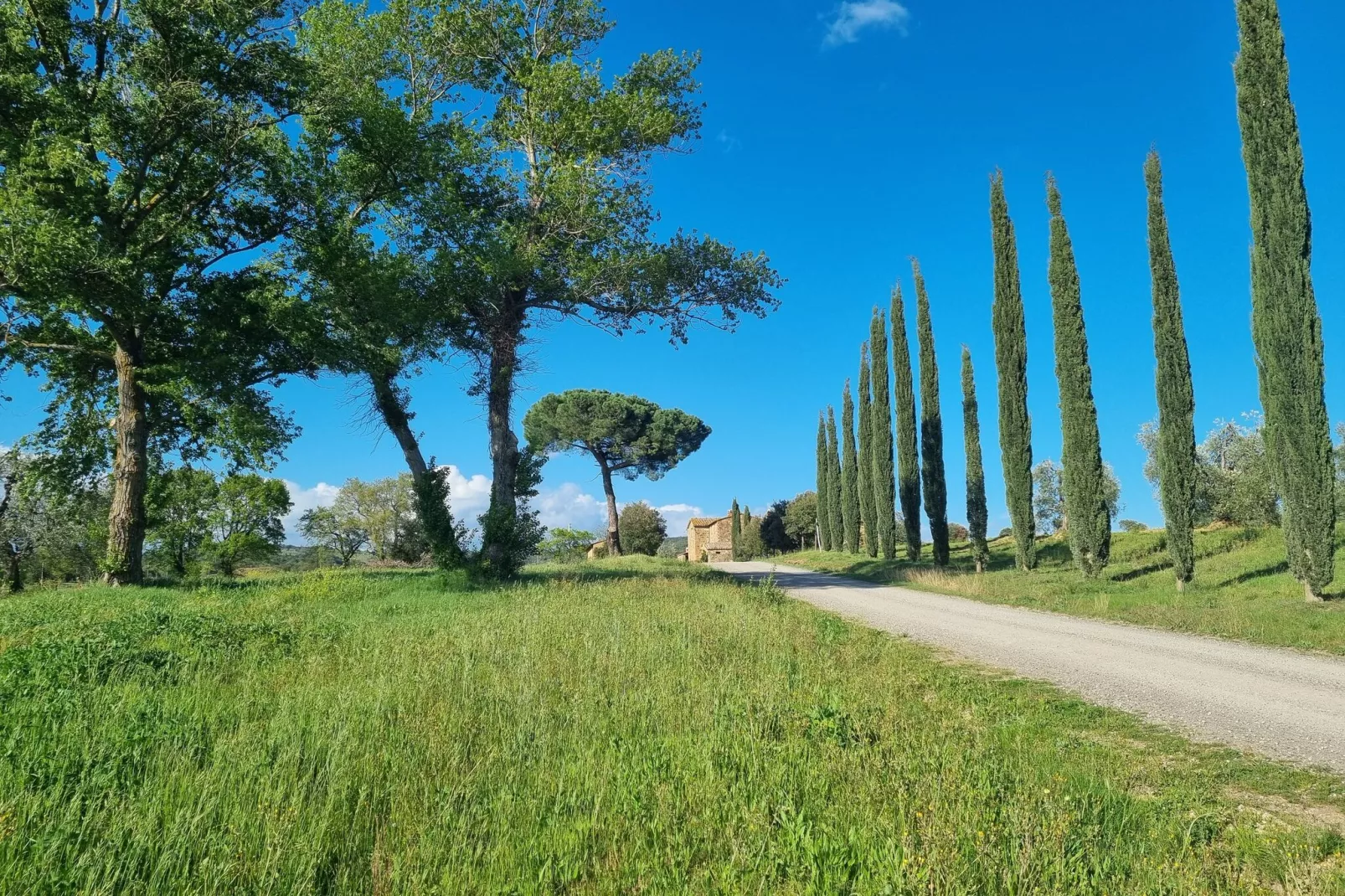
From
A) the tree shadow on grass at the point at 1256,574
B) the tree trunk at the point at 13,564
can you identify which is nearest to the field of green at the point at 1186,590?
the tree shadow on grass at the point at 1256,574

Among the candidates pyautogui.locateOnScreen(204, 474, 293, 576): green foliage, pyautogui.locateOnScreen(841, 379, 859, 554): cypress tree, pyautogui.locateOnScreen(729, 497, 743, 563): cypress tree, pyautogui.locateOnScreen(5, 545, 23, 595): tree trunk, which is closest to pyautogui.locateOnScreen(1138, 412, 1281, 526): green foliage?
pyautogui.locateOnScreen(841, 379, 859, 554): cypress tree

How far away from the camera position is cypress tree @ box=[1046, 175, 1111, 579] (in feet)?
66.7

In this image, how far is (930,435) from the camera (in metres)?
32.6

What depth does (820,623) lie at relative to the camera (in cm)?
1115

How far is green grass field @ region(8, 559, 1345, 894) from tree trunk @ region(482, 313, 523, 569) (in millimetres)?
10875

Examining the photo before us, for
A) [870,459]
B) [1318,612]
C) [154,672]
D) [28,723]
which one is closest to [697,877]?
[28,723]

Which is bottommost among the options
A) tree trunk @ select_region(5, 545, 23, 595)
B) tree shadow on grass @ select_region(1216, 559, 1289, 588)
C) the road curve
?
the road curve

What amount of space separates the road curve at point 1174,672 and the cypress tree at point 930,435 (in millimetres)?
17520

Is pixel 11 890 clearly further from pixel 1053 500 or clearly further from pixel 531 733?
pixel 1053 500

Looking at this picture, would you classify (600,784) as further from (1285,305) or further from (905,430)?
(905,430)

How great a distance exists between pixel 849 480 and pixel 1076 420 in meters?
24.5

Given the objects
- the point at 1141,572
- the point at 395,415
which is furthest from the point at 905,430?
the point at 395,415

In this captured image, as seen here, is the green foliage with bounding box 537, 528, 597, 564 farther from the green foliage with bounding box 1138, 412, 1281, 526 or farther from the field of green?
the green foliage with bounding box 1138, 412, 1281, 526

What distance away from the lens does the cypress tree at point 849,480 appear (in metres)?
45.1
